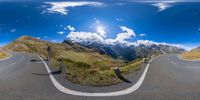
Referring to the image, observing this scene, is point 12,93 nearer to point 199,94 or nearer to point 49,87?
point 49,87

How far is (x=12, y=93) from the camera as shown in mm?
10461

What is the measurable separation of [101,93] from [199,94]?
2811mm

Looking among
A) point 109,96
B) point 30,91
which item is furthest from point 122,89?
point 30,91

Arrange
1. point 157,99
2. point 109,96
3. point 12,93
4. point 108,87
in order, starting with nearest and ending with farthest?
point 157,99, point 109,96, point 12,93, point 108,87

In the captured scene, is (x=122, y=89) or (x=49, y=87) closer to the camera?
(x=122, y=89)

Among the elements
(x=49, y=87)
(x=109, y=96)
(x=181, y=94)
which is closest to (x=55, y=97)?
(x=109, y=96)

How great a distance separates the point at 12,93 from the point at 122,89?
3.40 m

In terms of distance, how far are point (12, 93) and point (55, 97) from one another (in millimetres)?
1599

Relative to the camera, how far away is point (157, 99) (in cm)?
912

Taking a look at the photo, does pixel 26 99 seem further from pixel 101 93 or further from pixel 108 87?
pixel 108 87

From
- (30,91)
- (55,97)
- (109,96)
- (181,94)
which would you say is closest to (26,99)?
(55,97)

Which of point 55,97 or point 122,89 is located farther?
point 122,89

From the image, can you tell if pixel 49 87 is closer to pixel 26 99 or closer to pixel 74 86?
pixel 74 86

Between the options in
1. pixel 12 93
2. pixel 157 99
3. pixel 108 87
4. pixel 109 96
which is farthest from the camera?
pixel 108 87
